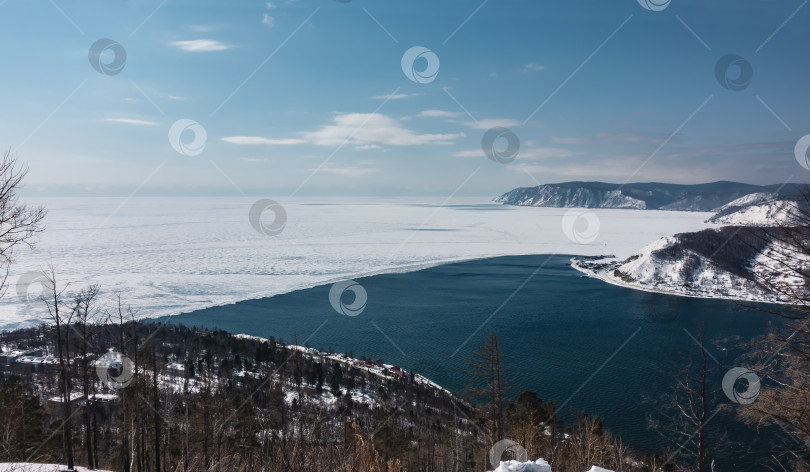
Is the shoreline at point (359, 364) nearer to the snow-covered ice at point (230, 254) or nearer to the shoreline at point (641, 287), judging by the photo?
the snow-covered ice at point (230, 254)

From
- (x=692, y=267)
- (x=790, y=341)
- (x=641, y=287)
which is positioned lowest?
(x=641, y=287)

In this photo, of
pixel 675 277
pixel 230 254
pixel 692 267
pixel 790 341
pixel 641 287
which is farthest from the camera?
pixel 230 254

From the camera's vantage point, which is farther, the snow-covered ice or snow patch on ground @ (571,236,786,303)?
snow patch on ground @ (571,236,786,303)

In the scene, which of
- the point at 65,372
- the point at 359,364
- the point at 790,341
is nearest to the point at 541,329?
the point at 359,364

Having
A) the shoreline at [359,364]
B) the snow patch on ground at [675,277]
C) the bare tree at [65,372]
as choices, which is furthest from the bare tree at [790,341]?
the snow patch on ground at [675,277]

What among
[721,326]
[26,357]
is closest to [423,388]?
[721,326]

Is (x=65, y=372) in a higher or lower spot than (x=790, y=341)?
lower

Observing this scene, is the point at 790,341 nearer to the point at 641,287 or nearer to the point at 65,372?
the point at 65,372

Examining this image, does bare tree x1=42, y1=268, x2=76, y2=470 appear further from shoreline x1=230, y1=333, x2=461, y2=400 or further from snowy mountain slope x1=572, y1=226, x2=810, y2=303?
snowy mountain slope x1=572, y1=226, x2=810, y2=303

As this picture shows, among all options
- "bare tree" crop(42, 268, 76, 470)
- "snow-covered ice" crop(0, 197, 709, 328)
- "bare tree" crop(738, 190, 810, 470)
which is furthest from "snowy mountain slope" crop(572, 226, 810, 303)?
"bare tree" crop(42, 268, 76, 470)
